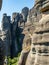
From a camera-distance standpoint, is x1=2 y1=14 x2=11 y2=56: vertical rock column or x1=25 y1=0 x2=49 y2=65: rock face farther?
x1=2 y1=14 x2=11 y2=56: vertical rock column

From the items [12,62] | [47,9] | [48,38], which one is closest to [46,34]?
[48,38]

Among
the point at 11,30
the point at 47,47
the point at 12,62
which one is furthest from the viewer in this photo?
the point at 11,30

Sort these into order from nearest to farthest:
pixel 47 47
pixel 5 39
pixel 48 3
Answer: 1. pixel 47 47
2. pixel 48 3
3. pixel 5 39

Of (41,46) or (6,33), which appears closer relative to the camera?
(41,46)

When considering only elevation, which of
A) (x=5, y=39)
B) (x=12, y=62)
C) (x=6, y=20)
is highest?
(x=6, y=20)

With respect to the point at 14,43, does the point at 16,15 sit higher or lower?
higher

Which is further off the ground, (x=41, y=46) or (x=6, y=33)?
(x=6, y=33)

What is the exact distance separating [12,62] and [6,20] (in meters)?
19.4

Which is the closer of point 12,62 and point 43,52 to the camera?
point 43,52

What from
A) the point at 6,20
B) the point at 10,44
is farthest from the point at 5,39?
the point at 6,20

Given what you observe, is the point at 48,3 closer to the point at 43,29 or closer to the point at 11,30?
the point at 43,29

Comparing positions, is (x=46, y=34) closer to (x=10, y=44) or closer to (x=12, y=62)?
(x=12, y=62)

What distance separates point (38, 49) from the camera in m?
11.9

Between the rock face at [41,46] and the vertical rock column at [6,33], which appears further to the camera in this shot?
the vertical rock column at [6,33]
